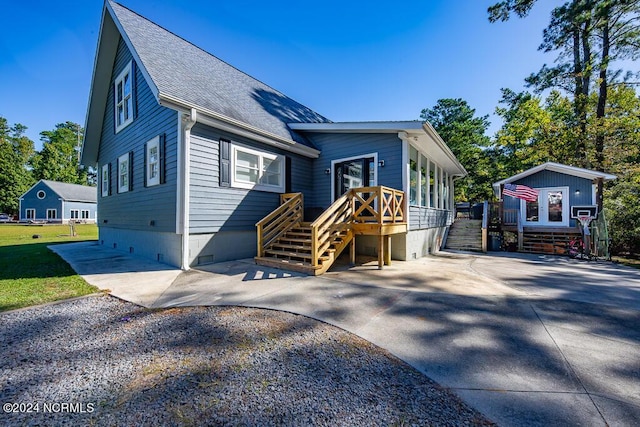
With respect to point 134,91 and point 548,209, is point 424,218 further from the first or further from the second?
point 134,91

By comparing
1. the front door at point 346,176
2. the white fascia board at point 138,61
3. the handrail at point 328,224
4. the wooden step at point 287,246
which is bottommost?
the wooden step at point 287,246

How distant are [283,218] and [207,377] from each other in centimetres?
568

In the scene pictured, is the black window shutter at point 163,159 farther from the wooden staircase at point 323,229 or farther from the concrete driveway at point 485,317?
the wooden staircase at point 323,229

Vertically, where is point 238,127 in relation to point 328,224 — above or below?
above

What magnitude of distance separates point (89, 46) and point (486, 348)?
14.6 metres

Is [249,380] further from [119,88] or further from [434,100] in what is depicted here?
[434,100]

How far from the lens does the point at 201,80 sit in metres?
7.94

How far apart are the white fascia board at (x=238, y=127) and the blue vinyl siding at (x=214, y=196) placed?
0.25 m

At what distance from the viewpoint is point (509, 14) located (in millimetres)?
Result: 14438

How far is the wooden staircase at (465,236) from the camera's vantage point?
11.5m

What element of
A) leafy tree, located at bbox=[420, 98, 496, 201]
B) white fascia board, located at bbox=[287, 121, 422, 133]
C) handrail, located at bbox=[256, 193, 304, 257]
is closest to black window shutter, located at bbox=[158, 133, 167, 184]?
handrail, located at bbox=[256, 193, 304, 257]

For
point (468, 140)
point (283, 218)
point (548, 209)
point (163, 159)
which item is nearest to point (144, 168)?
point (163, 159)

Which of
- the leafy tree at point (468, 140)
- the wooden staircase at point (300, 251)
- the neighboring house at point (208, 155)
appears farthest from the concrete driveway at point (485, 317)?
the leafy tree at point (468, 140)

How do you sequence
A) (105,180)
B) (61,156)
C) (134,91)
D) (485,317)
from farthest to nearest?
(61,156)
(105,180)
(134,91)
(485,317)
